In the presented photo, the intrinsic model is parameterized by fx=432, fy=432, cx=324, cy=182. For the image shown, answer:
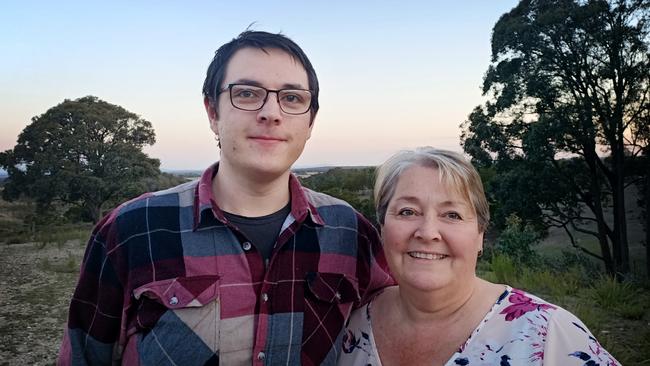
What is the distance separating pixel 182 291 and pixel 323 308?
59 cm

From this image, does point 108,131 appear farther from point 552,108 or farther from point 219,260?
point 219,260

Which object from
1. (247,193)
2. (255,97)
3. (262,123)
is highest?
(255,97)

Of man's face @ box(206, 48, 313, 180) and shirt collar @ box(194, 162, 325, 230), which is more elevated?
man's face @ box(206, 48, 313, 180)

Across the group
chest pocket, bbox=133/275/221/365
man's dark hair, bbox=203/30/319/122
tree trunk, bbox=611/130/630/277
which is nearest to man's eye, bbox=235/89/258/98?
man's dark hair, bbox=203/30/319/122

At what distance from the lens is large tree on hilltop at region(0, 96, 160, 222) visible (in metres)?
19.3

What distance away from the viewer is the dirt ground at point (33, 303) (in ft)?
Result: 17.7

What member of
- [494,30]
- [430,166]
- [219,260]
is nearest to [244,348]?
[219,260]

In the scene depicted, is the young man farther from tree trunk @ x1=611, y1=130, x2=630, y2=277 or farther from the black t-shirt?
tree trunk @ x1=611, y1=130, x2=630, y2=277

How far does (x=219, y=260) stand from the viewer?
1.72 meters

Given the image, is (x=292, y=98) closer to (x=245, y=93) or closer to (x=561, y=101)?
(x=245, y=93)

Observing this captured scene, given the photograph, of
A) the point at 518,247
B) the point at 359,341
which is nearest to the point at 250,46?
the point at 359,341

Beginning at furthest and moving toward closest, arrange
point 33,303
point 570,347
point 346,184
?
point 346,184 < point 33,303 < point 570,347

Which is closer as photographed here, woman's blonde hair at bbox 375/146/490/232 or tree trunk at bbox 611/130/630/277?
woman's blonde hair at bbox 375/146/490/232

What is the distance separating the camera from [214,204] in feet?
5.82
